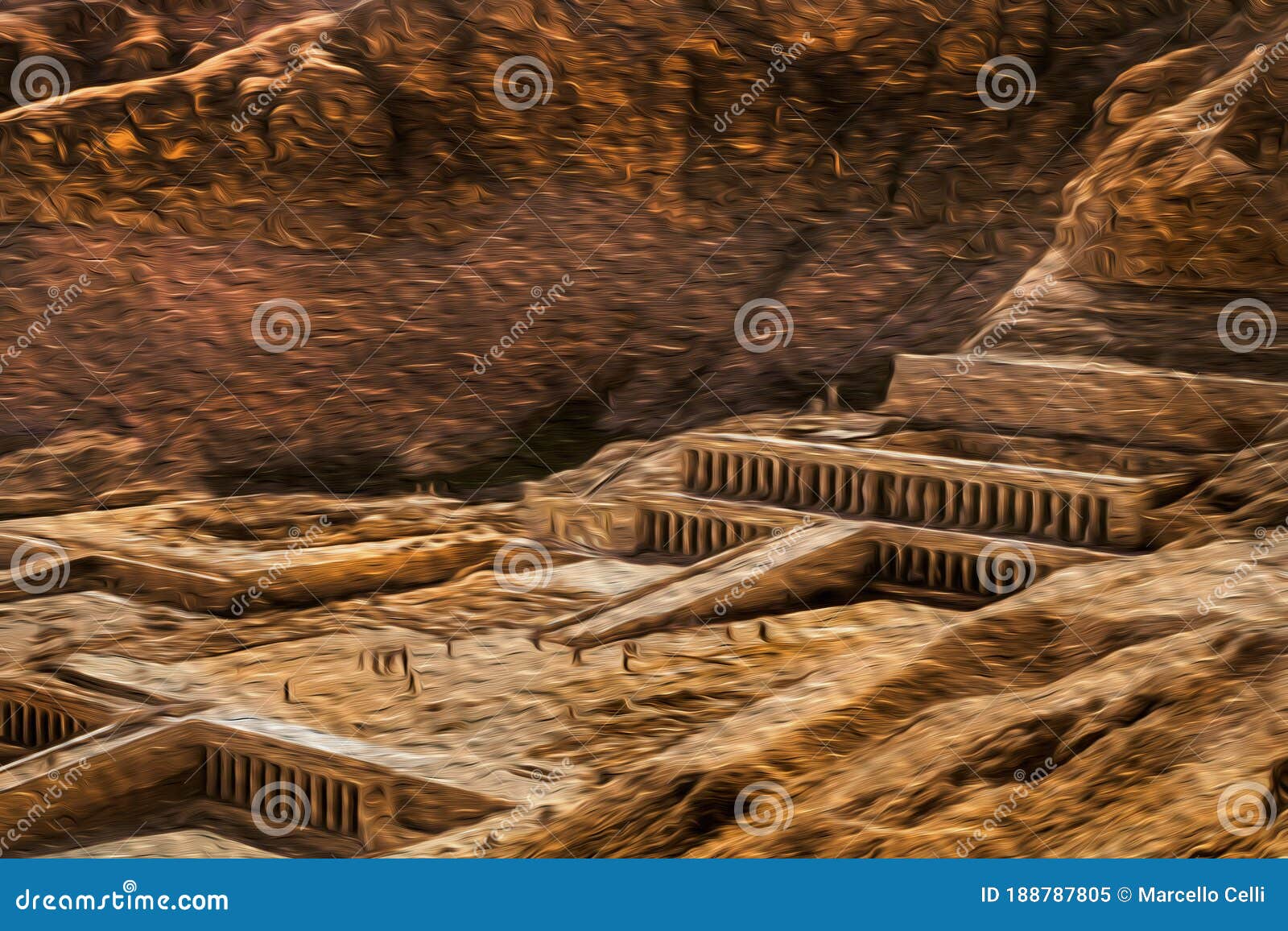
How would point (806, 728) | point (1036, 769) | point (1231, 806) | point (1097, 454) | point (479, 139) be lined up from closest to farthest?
1. point (1231, 806)
2. point (1036, 769)
3. point (806, 728)
4. point (1097, 454)
5. point (479, 139)

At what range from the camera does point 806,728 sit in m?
9.42

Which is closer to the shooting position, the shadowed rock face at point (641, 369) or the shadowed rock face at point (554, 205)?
the shadowed rock face at point (641, 369)

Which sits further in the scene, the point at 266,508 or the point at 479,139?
the point at 479,139

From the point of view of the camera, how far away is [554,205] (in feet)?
55.4

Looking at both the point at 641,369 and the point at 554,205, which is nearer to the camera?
the point at 641,369

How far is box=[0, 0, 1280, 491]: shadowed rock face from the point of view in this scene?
47.1ft

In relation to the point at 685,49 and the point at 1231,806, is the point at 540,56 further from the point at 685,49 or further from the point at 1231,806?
the point at 1231,806

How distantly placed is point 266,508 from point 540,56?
296 inches

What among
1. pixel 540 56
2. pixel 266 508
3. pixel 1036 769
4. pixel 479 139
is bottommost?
pixel 1036 769

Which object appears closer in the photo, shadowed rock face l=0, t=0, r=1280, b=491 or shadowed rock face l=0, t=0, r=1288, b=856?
shadowed rock face l=0, t=0, r=1288, b=856

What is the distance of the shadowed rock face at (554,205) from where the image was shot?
1437 centimetres

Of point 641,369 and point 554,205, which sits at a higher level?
point 554,205

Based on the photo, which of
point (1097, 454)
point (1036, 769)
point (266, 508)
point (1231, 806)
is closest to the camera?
point (1231, 806)

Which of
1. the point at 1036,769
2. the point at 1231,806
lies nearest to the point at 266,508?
the point at 1036,769
